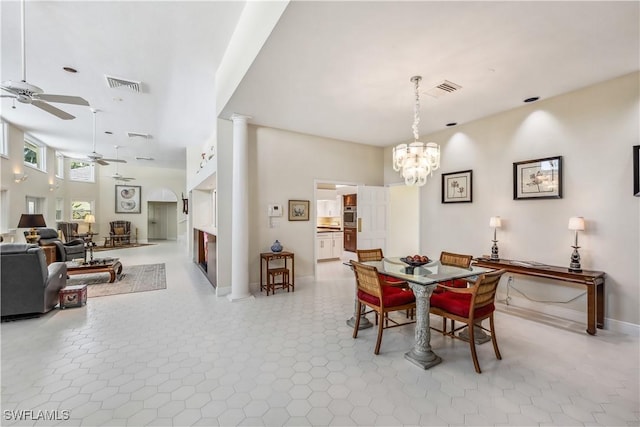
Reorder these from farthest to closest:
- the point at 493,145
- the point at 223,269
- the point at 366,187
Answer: the point at 366,187 < the point at 223,269 < the point at 493,145

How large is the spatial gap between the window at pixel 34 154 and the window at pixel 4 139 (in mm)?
1141

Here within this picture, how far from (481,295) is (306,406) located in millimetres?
→ 1766

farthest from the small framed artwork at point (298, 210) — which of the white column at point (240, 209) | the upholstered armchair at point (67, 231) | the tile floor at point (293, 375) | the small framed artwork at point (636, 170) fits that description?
the upholstered armchair at point (67, 231)

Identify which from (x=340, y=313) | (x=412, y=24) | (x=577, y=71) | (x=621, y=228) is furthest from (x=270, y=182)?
(x=621, y=228)

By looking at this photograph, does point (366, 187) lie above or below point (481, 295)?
above

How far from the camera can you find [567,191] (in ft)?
12.3

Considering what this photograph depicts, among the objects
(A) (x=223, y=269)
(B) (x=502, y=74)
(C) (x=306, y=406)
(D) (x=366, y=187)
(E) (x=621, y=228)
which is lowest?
(C) (x=306, y=406)

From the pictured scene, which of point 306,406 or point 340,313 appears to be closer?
point 306,406

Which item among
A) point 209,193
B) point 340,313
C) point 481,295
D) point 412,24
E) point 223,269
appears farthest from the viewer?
point 209,193

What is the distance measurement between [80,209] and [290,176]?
446 inches

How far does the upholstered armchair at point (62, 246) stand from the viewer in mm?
7117

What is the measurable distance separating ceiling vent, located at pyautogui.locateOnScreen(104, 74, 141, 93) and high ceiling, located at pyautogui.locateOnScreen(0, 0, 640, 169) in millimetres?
98

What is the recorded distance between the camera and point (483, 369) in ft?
8.36

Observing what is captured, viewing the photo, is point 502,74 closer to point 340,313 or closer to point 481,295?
point 481,295
